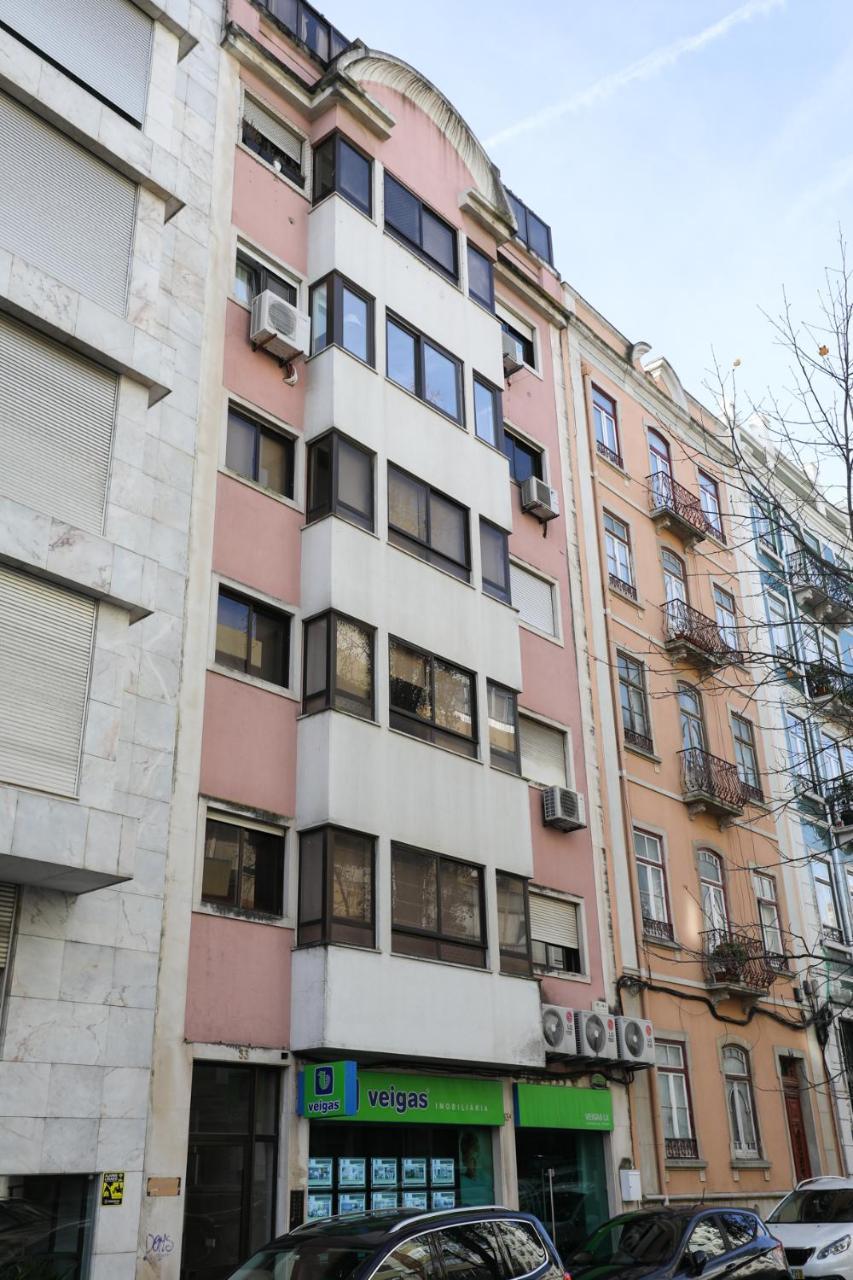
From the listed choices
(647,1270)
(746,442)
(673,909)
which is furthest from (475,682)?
(746,442)

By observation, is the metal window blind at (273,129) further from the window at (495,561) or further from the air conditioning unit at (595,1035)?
the air conditioning unit at (595,1035)

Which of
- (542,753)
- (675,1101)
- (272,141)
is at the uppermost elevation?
(272,141)

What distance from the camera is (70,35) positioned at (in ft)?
44.7

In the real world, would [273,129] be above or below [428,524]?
above

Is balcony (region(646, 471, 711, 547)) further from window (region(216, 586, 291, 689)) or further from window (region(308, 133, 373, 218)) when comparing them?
window (region(216, 586, 291, 689))

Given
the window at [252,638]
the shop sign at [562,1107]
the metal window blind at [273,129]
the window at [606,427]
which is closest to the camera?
the window at [252,638]

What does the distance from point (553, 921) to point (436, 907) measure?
3623 millimetres

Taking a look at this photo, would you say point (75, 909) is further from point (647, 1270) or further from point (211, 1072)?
point (647, 1270)

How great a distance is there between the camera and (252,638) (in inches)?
598

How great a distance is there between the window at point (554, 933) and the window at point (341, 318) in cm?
859

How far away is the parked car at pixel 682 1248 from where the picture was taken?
11461 millimetres

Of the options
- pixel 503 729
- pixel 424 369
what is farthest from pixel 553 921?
pixel 424 369

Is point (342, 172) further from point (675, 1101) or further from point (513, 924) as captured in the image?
point (675, 1101)

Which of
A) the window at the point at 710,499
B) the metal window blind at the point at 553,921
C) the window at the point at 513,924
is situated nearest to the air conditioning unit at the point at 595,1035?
the metal window blind at the point at 553,921
